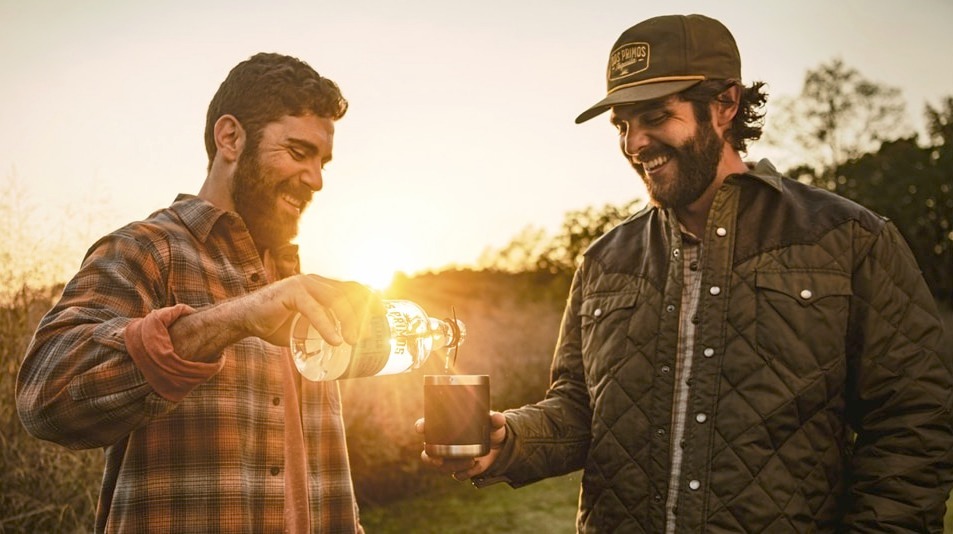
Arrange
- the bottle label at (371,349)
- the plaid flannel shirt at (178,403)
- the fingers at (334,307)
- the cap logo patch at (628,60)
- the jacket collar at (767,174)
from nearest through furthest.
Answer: the fingers at (334,307), the plaid flannel shirt at (178,403), the bottle label at (371,349), the jacket collar at (767,174), the cap logo patch at (628,60)

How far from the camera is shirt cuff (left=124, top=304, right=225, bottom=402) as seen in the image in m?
1.81

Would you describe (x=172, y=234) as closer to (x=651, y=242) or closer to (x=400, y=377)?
(x=651, y=242)

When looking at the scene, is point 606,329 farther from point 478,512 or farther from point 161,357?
point 478,512

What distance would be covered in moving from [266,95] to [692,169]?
1423mm

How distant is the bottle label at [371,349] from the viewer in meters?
2.19

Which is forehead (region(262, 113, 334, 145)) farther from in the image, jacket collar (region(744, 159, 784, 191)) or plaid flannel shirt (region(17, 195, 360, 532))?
jacket collar (region(744, 159, 784, 191))

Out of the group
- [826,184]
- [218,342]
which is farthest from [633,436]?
[826,184]

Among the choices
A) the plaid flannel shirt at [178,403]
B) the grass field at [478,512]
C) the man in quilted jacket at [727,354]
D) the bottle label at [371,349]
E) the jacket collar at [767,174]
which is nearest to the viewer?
the plaid flannel shirt at [178,403]

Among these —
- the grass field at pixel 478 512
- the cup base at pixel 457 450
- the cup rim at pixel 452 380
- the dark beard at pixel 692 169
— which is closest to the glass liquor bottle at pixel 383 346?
the cup rim at pixel 452 380

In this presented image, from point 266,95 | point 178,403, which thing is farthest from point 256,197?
point 178,403

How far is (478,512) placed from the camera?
24.9ft

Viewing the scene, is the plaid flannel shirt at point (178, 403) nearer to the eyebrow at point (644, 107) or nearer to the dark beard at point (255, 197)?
the dark beard at point (255, 197)

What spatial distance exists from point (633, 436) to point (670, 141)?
0.96 meters

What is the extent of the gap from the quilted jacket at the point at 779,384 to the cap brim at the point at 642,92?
357 mm
